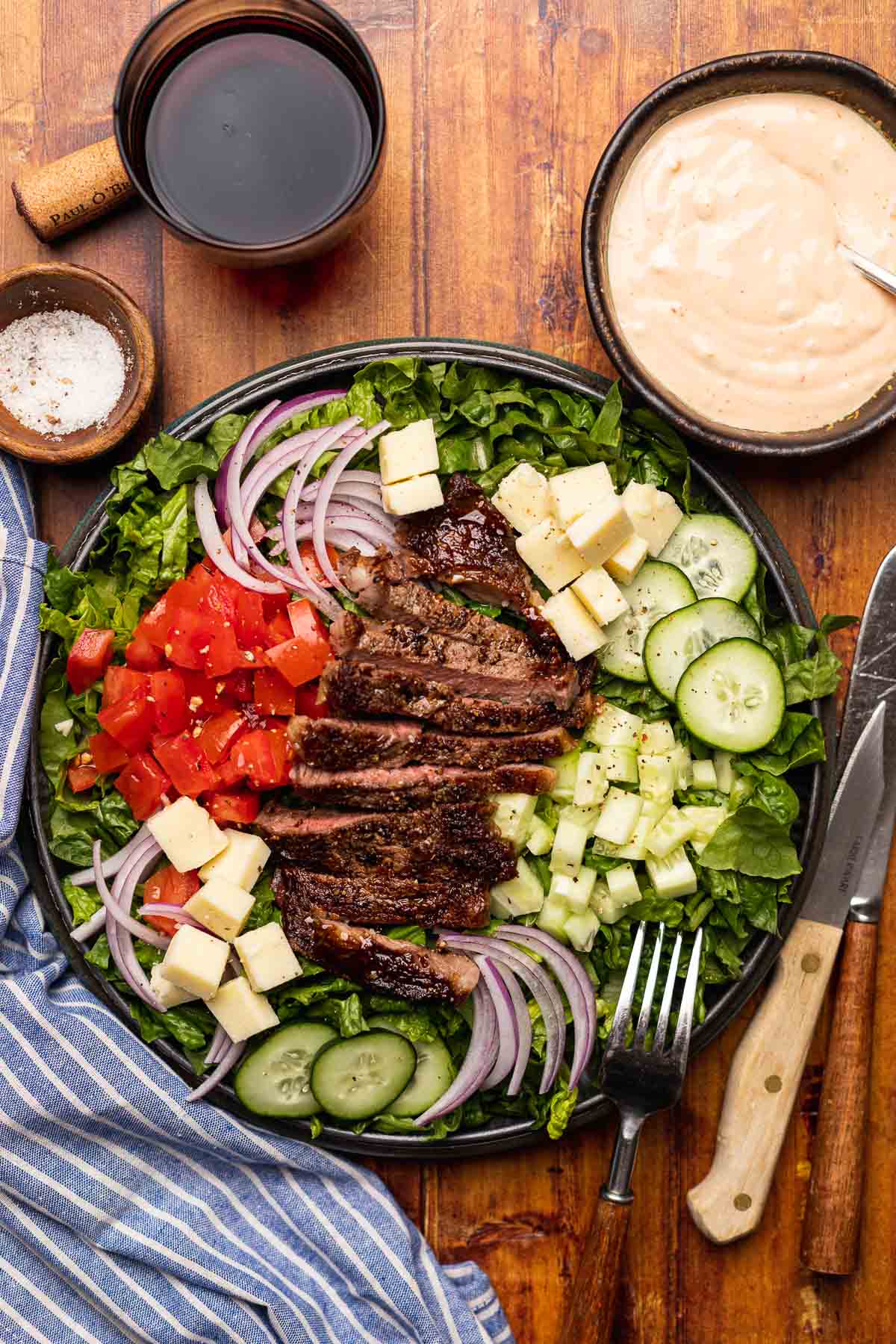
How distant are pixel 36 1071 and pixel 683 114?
3850 millimetres

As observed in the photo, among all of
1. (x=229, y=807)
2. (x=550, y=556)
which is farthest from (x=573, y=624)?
(x=229, y=807)

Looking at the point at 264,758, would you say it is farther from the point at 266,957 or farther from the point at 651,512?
the point at 651,512

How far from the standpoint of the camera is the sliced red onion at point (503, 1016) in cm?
359

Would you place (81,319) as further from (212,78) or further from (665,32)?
(665,32)

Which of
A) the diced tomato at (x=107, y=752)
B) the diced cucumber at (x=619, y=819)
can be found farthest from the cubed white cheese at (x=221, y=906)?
the diced cucumber at (x=619, y=819)

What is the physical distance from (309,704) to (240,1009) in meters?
1.04

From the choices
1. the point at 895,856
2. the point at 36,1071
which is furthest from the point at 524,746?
the point at 36,1071

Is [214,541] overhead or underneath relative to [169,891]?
overhead

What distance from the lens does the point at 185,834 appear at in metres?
3.50

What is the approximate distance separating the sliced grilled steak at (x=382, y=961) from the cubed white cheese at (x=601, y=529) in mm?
1442

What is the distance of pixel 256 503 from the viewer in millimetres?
3686

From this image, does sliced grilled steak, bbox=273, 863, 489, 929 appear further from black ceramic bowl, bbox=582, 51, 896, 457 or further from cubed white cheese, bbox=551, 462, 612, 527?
black ceramic bowl, bbox=582, 51, 896, 457

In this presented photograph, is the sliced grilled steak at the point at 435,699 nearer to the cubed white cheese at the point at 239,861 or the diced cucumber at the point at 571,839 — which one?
the diced cucumber at the point at 571,839

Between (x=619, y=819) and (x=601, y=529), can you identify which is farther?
(x=619, y=819)
